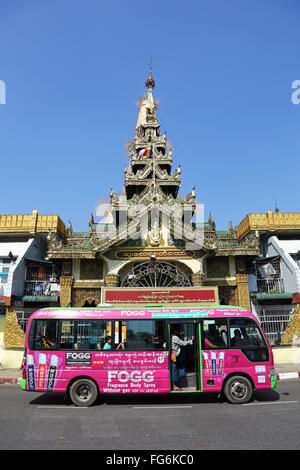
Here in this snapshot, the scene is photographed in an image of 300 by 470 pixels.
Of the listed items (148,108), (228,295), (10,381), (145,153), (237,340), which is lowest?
(10,381)

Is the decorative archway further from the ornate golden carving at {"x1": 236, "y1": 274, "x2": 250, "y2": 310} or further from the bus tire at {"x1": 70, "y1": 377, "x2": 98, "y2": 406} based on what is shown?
the bus tire at {"x1": 70, "y1": 377, "x2": 98, "y2": 406}

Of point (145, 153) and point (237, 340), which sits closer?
point (237, 340)

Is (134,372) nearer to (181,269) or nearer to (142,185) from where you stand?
(181,269)

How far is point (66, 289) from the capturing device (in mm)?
19578

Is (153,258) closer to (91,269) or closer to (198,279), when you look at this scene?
(198,279)

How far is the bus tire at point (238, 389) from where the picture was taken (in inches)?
348

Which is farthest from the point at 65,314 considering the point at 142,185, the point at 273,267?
the point at 142,185

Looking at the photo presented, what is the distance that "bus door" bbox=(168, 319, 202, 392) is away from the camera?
9.10 meters

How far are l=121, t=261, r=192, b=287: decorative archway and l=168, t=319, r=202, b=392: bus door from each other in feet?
30.8

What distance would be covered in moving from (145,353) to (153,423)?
228 centimetres

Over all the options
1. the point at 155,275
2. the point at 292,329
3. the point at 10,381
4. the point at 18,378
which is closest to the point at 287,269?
the point at 292,329

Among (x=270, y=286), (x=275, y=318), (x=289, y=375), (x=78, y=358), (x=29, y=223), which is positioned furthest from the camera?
(x=29, y=223)

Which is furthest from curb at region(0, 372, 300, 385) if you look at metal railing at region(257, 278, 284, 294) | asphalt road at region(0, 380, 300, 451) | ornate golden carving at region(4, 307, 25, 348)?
metal railing at region(257, 278, 284, 294)

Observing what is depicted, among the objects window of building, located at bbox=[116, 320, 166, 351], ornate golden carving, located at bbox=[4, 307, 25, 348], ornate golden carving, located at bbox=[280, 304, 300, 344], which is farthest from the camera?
ornate golden carving, located at bbox=[280, 304, 300, 344]
